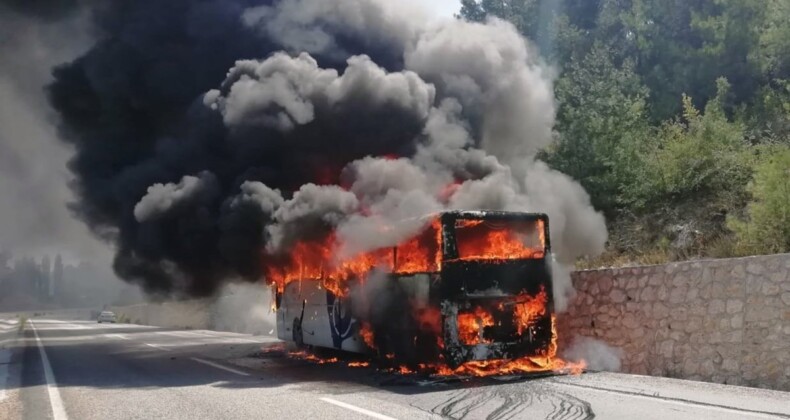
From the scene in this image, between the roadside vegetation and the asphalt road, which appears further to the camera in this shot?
the roadside vegetation

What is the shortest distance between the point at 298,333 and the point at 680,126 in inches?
503

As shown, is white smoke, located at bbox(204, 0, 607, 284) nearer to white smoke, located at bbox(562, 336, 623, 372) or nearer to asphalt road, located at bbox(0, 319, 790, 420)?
white smoke, located at bbox(562, 336, 623, 372)

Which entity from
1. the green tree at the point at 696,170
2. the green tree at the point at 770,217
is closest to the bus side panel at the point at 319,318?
the green tree at the point at 770,217

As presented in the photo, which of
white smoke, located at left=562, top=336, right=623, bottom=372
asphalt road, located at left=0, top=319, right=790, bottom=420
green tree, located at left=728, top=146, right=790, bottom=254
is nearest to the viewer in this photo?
asphalt road, located at left=0, top=319, right=790, bottom=420

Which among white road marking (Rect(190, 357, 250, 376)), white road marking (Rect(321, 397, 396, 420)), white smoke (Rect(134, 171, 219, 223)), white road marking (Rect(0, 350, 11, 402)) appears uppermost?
white smoke (Rect(134, 171, 219, 223))

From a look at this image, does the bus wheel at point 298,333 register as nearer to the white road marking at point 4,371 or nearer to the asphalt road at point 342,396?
the asphalt road at point 342,396

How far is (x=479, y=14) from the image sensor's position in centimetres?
3809

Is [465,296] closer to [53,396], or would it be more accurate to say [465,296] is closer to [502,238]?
[502,238]

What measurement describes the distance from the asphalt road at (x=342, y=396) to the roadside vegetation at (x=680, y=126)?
496cm

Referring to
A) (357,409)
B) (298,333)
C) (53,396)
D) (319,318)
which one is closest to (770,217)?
(357,409)

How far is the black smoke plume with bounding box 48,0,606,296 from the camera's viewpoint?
15.8 m

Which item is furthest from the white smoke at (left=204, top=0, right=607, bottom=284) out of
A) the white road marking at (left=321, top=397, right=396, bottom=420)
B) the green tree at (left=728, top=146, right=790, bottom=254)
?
the white road marking at (left=321, top=397, right=396, bottom=420)

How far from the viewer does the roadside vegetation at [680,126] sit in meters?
15.4

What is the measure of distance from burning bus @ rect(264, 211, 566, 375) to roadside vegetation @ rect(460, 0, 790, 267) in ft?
13.2
